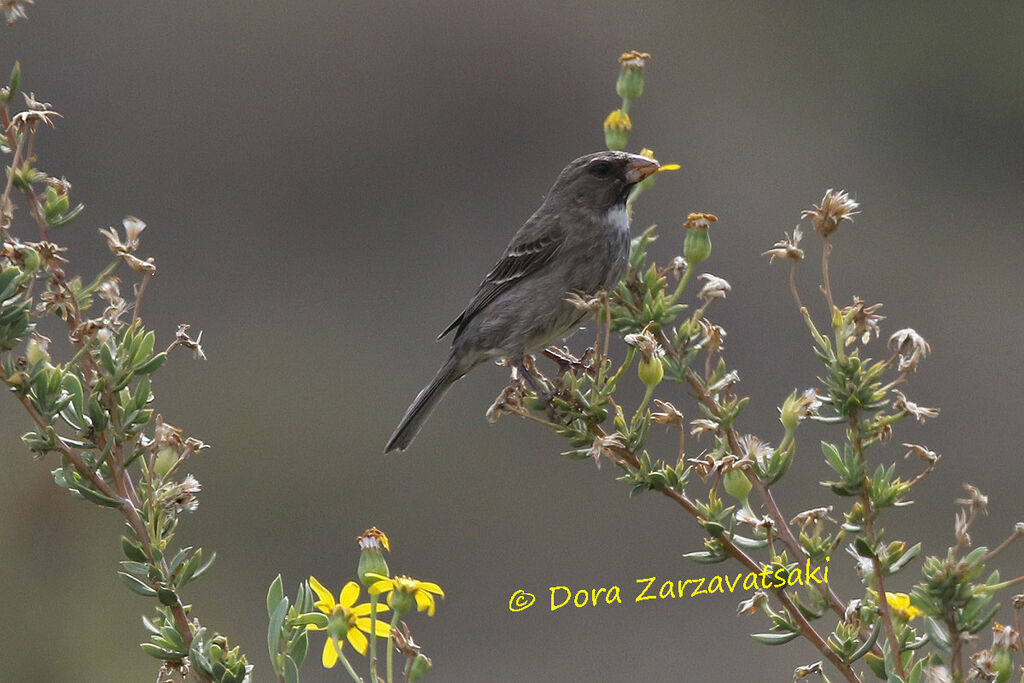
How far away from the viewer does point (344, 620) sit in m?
1.71

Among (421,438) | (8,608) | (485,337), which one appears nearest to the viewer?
(485,337)

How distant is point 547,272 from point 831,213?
2373 millimetres

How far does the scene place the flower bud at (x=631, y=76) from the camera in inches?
98.9

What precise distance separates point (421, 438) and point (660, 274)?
880 centimetres

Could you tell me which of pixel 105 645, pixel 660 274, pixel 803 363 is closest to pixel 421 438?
pixel 803 363

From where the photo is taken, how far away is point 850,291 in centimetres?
1155

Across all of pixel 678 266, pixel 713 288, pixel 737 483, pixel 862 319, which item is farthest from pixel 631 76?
pixel 737 483

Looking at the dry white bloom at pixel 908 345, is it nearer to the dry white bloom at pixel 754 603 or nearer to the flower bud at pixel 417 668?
the dry white bloom at pixel 754 603

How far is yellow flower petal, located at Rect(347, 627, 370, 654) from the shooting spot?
1773 mm

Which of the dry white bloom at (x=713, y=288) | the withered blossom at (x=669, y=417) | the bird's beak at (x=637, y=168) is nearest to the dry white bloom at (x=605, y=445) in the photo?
the withered blossom at (x=669, y=417)

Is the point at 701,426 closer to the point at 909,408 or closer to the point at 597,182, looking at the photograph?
the point at 909,408

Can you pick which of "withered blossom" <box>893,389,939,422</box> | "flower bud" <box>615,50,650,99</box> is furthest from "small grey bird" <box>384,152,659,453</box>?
"withered blossom" <box>893,389,939,422</box>

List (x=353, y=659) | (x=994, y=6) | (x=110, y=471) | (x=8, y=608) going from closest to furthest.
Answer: (x=110, y=471), (x=8, y=608), (x=353, y=659), (x=994, y=6)

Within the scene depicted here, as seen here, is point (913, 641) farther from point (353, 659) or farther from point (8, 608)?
point (353, 659)
